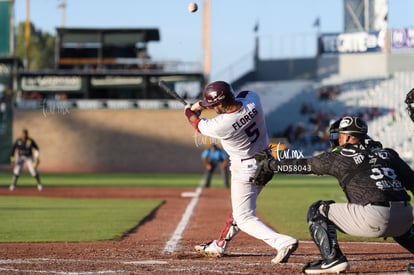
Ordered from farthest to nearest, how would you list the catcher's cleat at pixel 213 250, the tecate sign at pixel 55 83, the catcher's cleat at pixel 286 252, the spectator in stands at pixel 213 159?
the tecate sign at pixel 55 83 → the spectator in stands at pixel 213 159 → the catcher's cleat at pixel 213 250 → the catcher's cleat at pixel 286 252

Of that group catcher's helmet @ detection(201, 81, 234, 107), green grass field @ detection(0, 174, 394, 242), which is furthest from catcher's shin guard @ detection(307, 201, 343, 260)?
green grass field @ detection(0, 174, 394, 242)

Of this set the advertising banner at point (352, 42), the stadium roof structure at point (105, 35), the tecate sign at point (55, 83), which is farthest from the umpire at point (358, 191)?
the stadium roof structure at point (105, 35)

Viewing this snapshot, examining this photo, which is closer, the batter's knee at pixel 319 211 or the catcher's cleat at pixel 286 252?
the batter's knee at pixel 319 211

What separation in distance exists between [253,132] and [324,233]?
172 cm

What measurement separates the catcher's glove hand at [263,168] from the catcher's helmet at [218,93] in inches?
30.1

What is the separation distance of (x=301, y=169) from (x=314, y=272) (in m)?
1.04

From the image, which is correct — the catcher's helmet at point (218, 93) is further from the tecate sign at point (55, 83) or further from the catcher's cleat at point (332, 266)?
the tecate sign at point (55, 83)

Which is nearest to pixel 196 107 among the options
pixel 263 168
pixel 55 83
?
pixel 263 168

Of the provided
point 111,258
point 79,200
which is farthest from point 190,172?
point 111,258

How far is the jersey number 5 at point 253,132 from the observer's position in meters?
9.69

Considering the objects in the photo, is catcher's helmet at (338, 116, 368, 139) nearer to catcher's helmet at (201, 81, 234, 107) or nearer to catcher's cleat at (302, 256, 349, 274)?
catcher's cleat at (302, 256, 349, 274)

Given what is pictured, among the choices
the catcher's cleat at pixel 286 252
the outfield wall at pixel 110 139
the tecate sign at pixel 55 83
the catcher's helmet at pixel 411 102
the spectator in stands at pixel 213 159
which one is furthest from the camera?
the outfield wall at pixel 110 139

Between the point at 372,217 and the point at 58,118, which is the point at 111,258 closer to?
the point at 372,217

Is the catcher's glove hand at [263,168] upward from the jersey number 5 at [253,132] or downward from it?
downward
